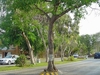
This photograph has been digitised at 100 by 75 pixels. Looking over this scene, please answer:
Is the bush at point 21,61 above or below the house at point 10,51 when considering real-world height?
below

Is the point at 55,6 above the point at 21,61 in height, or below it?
above

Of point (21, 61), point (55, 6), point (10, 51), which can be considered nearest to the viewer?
point (55, 6)

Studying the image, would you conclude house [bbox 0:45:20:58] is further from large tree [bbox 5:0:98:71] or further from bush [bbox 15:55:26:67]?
large tree [bbox 5:0:98:71]

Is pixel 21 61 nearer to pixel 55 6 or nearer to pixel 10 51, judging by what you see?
pixel 55 6

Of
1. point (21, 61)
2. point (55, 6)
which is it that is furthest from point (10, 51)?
point (55, 6)

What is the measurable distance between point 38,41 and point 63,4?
97.2ft

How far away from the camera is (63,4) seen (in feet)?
58.6

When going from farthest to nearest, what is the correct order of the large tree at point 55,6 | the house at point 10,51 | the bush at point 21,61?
the house at point 10,51, the bush at point 21,61, the large tree at point 55,6

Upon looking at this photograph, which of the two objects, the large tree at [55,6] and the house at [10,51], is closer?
the large tree at [55,6]

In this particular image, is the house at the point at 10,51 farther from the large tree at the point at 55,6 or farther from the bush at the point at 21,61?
the large tree at the point at 55,6

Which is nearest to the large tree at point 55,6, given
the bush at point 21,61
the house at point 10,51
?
the bush at point 21,61

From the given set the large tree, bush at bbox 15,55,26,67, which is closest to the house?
bush at bbox 15,55,26,67

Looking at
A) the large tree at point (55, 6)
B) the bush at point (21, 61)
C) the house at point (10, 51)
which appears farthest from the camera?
the house at point (10, 51)

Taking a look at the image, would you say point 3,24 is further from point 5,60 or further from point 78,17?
point 78,17
